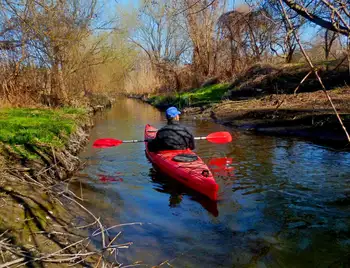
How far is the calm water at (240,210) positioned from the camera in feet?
12.1

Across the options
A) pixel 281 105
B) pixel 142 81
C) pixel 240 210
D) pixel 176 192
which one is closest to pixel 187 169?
pixel 176 192

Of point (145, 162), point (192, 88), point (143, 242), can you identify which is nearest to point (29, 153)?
point (145, 162)

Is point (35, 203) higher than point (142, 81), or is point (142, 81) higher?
point (142, 81)

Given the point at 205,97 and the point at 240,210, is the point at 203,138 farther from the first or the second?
the point at 205,97

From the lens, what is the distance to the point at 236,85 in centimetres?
1864

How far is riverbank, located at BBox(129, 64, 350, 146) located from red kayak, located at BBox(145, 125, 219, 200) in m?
1.82

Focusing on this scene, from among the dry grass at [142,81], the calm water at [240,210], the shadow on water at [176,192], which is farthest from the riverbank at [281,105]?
the dry grass at [142,81]

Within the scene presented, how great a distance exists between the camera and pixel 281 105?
13.0 m

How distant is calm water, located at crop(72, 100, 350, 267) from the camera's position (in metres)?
3.69

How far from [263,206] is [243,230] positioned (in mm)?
897

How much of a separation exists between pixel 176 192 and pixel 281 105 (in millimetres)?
8447

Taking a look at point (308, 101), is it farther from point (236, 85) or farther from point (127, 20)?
point (127, 20)

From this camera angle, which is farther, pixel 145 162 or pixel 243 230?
pixel 145 162

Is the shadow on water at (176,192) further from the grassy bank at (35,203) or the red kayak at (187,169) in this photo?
the grassy bank at (35,203)
